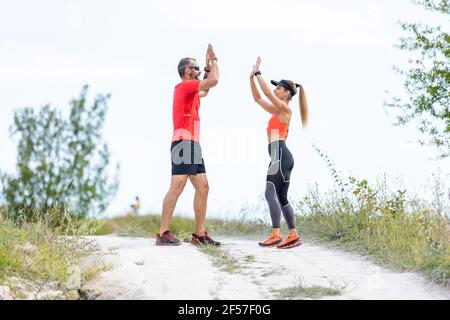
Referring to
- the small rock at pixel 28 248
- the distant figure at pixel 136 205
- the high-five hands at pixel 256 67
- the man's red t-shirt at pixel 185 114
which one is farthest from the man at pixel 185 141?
the distant figure at pixel 136 205

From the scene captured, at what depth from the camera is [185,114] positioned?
796cm

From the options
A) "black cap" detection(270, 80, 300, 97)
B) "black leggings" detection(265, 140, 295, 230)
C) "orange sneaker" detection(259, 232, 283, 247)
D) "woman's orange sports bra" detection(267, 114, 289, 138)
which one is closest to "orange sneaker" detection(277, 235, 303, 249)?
"orange sneaker" detection(259, 232, 283, 247)

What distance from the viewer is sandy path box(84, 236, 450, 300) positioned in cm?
565

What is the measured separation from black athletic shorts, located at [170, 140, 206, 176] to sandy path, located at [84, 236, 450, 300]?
3.31 ft

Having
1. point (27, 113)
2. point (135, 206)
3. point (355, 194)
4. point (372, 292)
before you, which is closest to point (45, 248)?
point (372, 292)

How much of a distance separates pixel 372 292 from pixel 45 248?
369 cm

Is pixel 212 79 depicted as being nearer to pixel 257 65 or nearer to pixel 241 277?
pixel 257 65

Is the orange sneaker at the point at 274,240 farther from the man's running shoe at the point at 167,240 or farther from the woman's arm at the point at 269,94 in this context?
the woman's arm at the point at 269,94

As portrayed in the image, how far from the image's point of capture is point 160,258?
7.00 m

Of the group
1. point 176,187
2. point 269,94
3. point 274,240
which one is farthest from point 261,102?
point 274,240

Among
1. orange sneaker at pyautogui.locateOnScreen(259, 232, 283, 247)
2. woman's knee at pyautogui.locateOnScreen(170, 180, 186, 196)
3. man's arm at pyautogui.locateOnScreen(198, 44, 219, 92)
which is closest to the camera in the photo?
man's arm at pyautogui.locateOnScreen(198, 44, 219, 92)

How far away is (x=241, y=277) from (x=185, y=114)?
2.52 metres

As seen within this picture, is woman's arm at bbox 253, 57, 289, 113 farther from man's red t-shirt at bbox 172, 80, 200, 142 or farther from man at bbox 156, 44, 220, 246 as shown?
man's red t-shirt at bbox 172, 80, 200, 142

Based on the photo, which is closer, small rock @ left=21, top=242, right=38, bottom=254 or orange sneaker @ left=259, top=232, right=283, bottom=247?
small rock @ left=21, top=242, right=38, bottom=254
